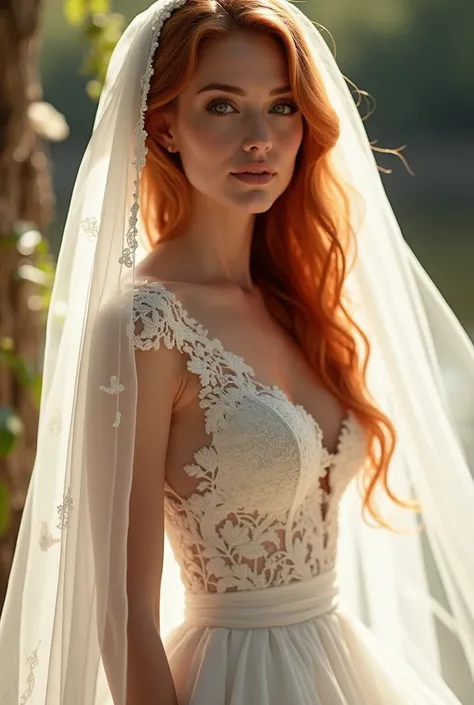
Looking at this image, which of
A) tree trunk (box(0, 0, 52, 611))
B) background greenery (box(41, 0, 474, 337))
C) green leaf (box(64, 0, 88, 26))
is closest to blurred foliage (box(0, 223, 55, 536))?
tree trunk (box(0, 0, 52, 611))

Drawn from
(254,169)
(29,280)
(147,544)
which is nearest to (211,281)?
(254,169)

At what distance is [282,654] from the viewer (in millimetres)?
1572

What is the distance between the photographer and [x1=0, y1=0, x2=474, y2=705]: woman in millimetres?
1467

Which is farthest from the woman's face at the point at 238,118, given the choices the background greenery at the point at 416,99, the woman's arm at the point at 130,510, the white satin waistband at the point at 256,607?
the background greenery at the point at 416,99

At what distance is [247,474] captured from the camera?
156 centimetres

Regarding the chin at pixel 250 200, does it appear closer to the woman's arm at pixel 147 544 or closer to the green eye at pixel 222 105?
the green eye at pixel 222 105

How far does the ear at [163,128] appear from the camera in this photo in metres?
1.68

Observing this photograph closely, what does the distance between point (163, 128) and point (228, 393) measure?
0.41 metres

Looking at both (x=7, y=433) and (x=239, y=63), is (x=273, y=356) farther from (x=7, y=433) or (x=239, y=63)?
(x=7, y=433)

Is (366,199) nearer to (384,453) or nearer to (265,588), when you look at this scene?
(384,453)

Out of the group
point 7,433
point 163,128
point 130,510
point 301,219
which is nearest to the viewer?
point 130,510

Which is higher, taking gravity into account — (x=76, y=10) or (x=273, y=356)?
(x=76, y=10)

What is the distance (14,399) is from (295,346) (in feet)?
2.44

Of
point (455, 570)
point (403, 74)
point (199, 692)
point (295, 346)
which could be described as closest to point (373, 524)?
point (455, 570)
